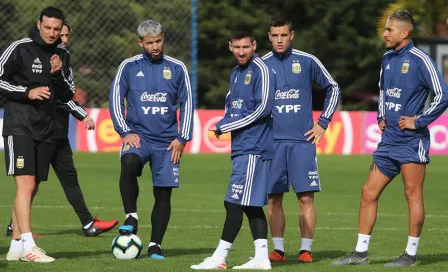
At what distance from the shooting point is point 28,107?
31.9 feet

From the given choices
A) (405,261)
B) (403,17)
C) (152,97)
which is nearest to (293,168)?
(405,261)

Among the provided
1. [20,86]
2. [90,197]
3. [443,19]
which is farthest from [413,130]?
[443,19]

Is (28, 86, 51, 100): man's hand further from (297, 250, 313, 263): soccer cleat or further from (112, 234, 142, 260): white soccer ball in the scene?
(297, 250, 313, 263): soccer cleat

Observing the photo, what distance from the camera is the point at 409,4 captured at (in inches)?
1394

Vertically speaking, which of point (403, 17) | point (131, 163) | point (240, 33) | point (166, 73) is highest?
point (403, 17)

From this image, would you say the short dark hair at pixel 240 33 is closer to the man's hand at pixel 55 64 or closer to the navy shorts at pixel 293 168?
the navy shorts at pixel 293 168

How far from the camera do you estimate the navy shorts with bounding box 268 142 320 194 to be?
32.9 ft

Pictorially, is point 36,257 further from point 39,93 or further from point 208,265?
point 208,265

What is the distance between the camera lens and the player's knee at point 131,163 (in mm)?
9922

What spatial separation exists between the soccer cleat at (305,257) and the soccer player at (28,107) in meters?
2.19

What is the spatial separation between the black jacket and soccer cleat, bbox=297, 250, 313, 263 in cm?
252

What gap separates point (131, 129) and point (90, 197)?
703 cm

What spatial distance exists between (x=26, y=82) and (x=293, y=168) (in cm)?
249

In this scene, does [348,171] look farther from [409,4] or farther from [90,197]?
[409,4]
